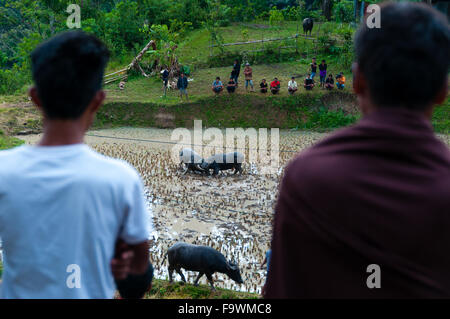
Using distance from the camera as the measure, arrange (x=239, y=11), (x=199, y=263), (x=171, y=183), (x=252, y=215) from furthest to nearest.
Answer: (x=239, y=11) < (x=171, y=183) < (x=252, y=215) < (x=199, y=263)

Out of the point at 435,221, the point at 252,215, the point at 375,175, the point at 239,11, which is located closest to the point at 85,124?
the point at 375,175

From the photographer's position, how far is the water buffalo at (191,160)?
9.65m

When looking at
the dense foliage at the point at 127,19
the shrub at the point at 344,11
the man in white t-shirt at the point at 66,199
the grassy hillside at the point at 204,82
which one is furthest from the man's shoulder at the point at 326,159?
the shrub at the point at 344,11

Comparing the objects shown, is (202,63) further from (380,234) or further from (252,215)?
(380,234)

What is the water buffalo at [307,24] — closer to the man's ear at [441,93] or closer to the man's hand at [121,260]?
the man's ear at [441,93]

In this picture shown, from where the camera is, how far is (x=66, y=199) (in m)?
1.23

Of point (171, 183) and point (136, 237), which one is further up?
point (136, 237)

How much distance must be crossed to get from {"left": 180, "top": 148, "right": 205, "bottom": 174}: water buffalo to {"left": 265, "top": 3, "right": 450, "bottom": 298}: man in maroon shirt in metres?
8.49

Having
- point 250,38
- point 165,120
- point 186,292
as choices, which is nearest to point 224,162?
point 186,292

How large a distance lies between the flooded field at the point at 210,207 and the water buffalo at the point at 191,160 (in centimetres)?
16

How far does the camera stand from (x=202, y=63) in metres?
18.7

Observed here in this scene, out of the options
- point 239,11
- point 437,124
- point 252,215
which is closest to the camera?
point 252,215

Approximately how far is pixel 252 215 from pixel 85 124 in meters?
6.09

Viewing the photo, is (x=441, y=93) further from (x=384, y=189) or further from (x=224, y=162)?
(x=224, y=162)
